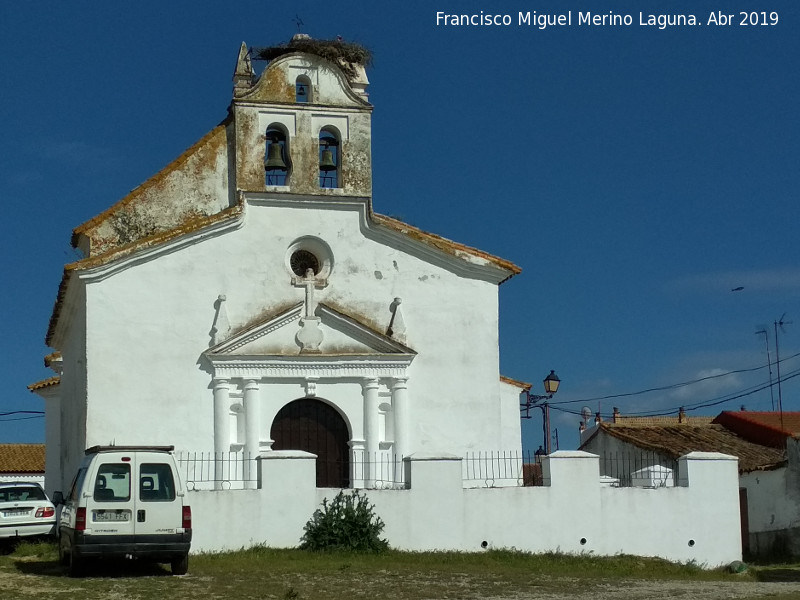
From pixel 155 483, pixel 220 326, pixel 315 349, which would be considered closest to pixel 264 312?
pixel 220 326

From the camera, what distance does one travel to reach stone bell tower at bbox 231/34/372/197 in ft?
78.9

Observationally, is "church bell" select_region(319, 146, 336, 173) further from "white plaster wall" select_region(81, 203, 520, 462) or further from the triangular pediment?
A: the triangular pediment

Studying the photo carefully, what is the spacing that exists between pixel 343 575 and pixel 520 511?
5045mm

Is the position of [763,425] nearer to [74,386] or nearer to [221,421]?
[221,421]

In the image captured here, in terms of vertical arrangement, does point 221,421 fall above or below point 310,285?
below

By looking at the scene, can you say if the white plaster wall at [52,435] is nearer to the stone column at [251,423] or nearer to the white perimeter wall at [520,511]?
the stone column at [251,423]

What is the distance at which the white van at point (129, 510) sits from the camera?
15.7m

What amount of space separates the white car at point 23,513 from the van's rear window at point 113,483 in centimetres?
534

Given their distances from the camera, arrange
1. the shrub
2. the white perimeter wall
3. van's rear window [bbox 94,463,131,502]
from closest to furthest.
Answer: van's rear window [bbox 94,463,131,502], the shrub, the white perimeter wall

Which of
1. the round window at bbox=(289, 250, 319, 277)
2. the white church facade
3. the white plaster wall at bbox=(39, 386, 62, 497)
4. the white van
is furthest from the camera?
the white plaster wall at bbox=(39, 386, 62, 497)

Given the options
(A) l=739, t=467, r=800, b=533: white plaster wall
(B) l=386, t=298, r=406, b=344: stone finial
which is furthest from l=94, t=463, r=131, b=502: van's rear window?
(A) l=739, t=467, r=800, b=533: white plaster wall

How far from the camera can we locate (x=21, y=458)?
51312 millimetres

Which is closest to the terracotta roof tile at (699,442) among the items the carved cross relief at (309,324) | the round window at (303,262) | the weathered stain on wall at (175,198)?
the carved cross relief at (309,324)

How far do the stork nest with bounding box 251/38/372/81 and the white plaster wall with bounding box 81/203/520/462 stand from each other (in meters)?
3.24
